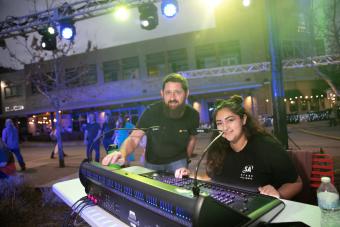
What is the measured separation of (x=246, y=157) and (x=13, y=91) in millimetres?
34409

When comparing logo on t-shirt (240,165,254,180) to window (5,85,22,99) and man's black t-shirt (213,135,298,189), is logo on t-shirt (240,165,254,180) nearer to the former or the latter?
man's black t-shirt (213,135,298,189)

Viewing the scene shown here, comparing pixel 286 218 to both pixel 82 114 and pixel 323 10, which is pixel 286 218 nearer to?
pixel 323 10

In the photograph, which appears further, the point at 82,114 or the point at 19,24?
the point at 82,114

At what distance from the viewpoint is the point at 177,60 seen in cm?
2411

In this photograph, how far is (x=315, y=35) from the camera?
7684 mm

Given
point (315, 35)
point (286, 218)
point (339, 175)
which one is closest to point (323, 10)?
point (315, 35)

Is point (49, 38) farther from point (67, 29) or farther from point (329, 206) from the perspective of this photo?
point (329, 206)

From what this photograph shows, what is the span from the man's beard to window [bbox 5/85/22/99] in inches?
1265

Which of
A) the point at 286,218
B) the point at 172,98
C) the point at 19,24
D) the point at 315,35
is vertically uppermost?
the point at 19,24

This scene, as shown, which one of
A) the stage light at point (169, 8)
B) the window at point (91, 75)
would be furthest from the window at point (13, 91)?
the stage light at point (169, 8)

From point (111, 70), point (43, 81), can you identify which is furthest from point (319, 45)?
point (111, 70)

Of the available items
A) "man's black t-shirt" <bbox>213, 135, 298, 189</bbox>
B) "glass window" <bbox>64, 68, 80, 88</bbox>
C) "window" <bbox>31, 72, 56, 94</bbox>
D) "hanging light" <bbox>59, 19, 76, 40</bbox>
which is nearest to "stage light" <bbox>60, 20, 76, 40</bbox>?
"hanging light" <bbox>59, 19, 76, 40</bbox>

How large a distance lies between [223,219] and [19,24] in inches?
396

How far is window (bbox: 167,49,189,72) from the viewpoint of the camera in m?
23.9
